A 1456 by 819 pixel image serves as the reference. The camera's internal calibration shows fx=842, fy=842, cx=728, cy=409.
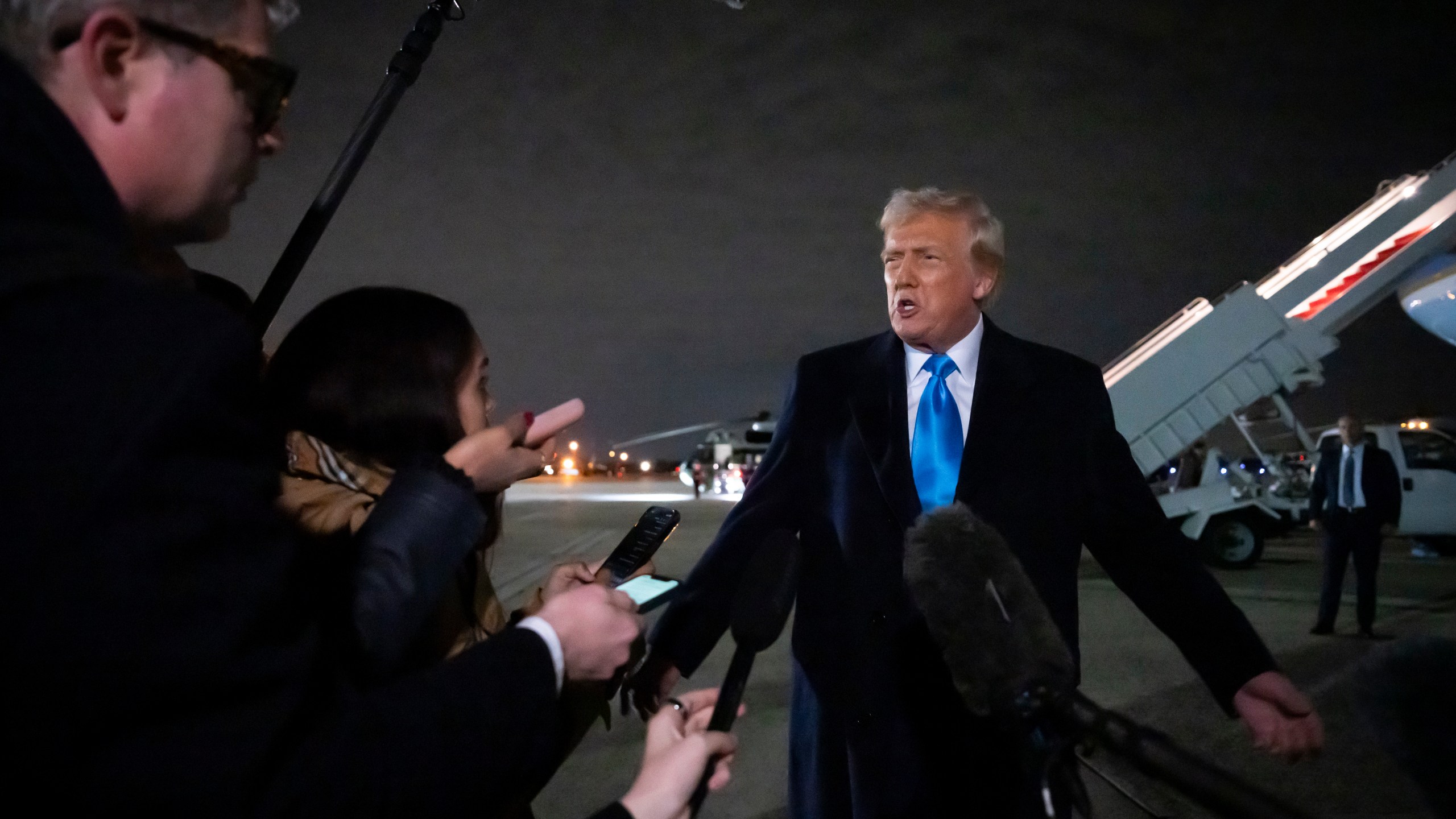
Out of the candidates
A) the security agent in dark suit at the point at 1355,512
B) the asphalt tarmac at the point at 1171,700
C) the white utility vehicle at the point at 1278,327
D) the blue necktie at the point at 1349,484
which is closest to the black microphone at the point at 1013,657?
the asphalt tarmac at the point at 1171,700

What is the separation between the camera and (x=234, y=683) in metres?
0.65

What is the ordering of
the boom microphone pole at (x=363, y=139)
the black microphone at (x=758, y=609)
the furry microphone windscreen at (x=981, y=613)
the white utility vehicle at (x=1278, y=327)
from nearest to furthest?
1. the furry microphone windscreen at (x=981, y=613)
2. the black microphone at (x=758, y=609)
3. the boom microphone pole at (x=363, y=139)
4. the white utility vehicle at (x=1278, y=327)

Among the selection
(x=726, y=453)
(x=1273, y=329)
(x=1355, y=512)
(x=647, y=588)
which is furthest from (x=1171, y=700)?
(x=726, y=453)

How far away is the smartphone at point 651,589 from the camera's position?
1987 millimetres

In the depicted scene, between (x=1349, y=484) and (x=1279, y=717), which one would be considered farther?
(x=1349, y=484)

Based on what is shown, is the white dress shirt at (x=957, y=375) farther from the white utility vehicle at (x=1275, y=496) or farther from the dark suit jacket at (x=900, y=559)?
the white utility vehicle at (x=1275, y=496)

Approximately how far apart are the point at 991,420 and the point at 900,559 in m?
0.44

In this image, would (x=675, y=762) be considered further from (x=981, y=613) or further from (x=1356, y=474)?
(x=1356, y=474)

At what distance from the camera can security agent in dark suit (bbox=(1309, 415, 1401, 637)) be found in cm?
698

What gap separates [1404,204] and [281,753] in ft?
37.0

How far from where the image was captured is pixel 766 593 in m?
1.32

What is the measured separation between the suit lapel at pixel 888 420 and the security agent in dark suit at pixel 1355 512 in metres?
6.60

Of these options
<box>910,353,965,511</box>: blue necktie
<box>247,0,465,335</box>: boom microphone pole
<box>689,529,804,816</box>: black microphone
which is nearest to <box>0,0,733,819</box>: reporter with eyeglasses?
<box>689,529,804,816</box>: black microphone

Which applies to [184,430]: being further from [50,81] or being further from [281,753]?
[50,81]
